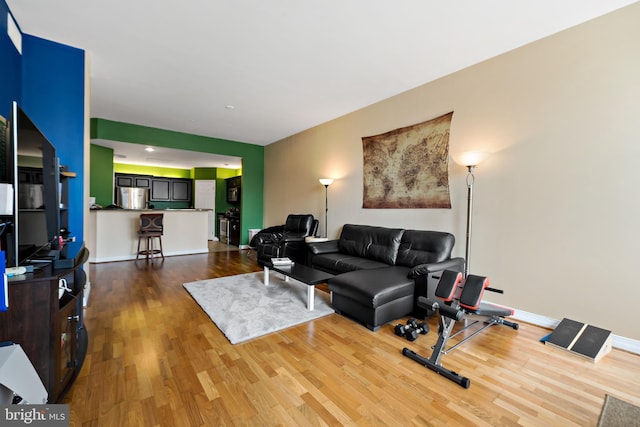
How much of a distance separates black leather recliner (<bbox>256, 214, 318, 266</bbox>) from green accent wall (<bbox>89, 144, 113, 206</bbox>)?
14.3 ft

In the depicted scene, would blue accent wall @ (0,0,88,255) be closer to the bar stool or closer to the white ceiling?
the white ceiling

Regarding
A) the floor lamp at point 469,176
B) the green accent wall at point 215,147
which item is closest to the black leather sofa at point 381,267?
the floor lamp at point 469,176

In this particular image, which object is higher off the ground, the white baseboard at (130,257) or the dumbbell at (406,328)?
the dumbbell at (406,328)

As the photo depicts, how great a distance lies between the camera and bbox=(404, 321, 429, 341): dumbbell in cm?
240

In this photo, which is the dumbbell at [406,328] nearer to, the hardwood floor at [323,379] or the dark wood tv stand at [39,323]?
the hardwood floor at [323,379]

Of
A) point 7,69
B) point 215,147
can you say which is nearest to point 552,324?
point 7,69

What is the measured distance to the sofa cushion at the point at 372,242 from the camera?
375cm

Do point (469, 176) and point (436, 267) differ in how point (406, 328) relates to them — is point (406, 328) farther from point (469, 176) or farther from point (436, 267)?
point (469, 176)

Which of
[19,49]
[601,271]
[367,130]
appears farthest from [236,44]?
[601,271]

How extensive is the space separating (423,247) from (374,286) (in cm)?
114

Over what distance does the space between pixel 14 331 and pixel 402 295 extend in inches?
107

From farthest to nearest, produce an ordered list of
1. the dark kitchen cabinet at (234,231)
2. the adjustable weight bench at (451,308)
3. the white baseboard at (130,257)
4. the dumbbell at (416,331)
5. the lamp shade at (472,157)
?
1. the dark kitchen cabinet at (234,231)
2. the white baseboard at (130,257)
3. the lamp shade at (472,157)
4. the dumbbell at (416,331)
5. the adjustable weight bench at (451,308)

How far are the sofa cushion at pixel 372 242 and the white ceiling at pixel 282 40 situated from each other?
2.01 m

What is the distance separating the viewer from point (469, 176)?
10.8ft
